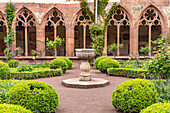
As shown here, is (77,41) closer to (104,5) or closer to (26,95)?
(104,5)

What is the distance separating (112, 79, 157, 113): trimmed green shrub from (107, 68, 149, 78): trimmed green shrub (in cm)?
478

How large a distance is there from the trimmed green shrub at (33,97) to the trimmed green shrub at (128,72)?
5810mm

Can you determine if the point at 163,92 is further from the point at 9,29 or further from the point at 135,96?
the point at 9,29

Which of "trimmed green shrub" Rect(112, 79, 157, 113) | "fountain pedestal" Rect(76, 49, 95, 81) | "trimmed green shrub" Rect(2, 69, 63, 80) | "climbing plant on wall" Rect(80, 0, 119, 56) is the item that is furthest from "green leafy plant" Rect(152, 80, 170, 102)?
"climbing plant on wall" Rect(80, 0, 119, 56)

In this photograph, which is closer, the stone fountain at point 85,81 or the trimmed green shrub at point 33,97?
the trimmed green shrub at point 33,97

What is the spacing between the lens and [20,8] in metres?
15.1

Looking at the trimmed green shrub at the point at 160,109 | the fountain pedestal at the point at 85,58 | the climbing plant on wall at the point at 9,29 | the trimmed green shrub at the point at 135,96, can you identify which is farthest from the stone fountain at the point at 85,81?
the climbing plant on wall at the point at 9,29

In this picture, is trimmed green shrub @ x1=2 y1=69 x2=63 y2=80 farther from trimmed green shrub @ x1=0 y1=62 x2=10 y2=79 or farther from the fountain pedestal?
the fountain pedestal

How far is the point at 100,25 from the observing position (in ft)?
47.1

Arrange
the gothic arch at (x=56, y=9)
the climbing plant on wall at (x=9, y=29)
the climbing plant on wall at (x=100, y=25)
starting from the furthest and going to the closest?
the gothic arch at (x=56, y=9) → the climbing plant on wall at (x=9, y=29) → the climbing plant on wall at (x=100, y=25)

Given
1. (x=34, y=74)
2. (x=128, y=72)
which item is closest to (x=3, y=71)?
(x=34, y=74)

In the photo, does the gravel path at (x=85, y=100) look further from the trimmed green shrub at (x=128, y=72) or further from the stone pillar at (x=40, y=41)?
the stone pillar at (x=40, y=41)

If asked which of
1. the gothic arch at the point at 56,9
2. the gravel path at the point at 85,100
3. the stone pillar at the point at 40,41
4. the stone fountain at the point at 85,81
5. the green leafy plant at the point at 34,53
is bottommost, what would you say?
the gravel path at the point at 85,100

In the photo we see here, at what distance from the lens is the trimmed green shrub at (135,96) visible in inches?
180
